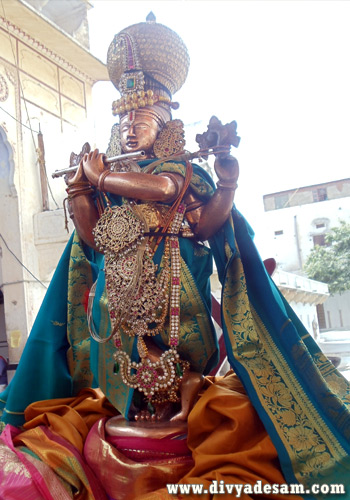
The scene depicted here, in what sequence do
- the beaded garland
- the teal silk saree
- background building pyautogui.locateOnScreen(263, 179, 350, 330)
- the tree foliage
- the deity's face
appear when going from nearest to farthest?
1. the teal silk saree
2. the beaded garland
3. the deity's face
4. the tree foliage
5. background building pyautogui.locateOnScreen(263, 179, 350, 330)

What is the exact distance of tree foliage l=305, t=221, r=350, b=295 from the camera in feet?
26.5

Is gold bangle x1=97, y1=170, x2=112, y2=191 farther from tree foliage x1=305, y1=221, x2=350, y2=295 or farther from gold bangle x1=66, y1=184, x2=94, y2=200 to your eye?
tree foliage x1=305, y1=221, x2=350, y2=295

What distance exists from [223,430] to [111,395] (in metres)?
0.42

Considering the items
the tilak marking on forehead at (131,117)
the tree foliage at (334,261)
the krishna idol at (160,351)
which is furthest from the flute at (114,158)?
the tree foliage at (334,261)

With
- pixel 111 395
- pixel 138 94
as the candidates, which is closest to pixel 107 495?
pixel 111 395

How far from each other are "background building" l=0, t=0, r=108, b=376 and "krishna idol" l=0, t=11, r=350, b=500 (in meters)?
4.59

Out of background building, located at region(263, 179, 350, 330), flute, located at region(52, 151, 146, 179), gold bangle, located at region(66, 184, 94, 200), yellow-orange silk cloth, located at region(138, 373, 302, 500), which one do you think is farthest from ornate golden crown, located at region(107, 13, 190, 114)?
background building, located at region(263, 179, 350, 330)

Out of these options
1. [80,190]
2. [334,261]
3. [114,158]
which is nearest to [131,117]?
[114,158]

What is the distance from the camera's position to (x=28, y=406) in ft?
5.35

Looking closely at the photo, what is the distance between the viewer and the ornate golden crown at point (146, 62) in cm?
170

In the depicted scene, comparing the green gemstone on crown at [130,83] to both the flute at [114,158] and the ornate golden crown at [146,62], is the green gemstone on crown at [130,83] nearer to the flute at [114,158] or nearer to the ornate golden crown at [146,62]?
the ornate golden crown at [146,62]

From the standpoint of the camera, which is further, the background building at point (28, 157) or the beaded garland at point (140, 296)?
the background building at point (28, 157)

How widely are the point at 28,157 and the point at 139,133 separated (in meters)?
5.29

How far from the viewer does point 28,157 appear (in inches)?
255
